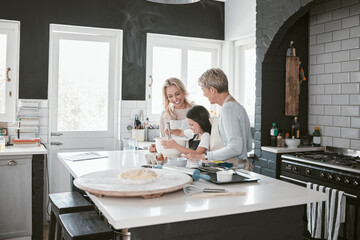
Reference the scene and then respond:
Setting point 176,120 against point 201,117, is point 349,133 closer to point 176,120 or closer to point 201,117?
point 176,120

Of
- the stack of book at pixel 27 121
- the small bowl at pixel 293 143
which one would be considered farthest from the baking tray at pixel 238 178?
the stack of book at pixel 27 121

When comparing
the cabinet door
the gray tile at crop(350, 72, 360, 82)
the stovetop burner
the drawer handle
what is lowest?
the cabinet door

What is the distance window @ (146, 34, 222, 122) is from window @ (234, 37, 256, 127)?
0.39 m

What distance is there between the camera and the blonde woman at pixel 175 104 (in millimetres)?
4027

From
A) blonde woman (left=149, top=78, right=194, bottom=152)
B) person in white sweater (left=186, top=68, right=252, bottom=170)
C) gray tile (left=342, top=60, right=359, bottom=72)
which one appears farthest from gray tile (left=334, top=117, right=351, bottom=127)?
person in white sweater (left=186, top=68, right=252, bottom=170)

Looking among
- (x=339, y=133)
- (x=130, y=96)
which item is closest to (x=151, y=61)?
(x=130, y=96)

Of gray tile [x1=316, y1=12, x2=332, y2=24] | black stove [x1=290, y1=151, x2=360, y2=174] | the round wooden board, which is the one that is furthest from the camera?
gray tile [x1=316, y1=12, x2=332, y2=24]

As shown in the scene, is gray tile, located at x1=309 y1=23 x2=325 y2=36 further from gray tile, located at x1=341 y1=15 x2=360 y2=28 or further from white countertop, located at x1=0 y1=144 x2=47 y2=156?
white countertop, located at x1=0 y1=144 x2=47 y2=156

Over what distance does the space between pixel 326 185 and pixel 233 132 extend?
1492mm

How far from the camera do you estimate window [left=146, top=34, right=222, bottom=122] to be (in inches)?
221

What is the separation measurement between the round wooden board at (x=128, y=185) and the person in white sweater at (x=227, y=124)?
2.25ft

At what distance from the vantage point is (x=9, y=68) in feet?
15.5

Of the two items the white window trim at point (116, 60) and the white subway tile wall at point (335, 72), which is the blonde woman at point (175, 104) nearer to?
the white window trim at point (116, 60)

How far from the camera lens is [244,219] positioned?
1.75 metres
